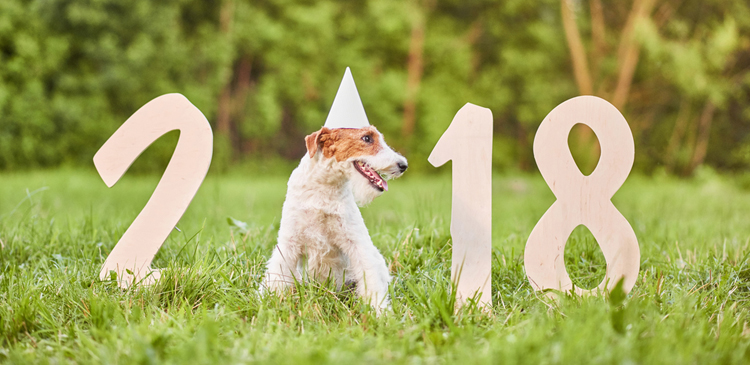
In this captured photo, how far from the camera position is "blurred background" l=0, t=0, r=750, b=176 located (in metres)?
11.9

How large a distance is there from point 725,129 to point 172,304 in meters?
19.5

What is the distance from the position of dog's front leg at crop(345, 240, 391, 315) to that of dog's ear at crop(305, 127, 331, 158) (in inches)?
19.8

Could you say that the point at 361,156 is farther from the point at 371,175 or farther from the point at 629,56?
the point at 629,56

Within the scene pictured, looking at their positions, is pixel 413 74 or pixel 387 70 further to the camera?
pixel 387 70

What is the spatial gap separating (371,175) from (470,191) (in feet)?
1.69

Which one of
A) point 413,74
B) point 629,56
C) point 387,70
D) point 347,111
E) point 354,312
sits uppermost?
point 629,56

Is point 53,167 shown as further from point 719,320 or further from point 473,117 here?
point 719,320

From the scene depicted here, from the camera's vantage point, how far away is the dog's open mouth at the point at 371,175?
251 cm

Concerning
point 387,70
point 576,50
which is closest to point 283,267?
point 387,70

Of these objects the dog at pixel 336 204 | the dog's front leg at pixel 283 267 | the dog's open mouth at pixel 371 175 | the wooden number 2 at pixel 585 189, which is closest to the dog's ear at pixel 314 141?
the dog at pixel 336 204

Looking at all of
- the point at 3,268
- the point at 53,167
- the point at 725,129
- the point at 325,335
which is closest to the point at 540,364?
the point at 325,335

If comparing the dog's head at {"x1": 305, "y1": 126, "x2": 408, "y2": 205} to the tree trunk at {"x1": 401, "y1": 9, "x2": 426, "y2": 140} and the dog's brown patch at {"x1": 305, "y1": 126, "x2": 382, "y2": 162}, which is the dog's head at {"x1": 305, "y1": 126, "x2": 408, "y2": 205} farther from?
the tree trunk at {"x1": 401, "y1": 9, "x2": 426, "y2": 140}

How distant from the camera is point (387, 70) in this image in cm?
1712

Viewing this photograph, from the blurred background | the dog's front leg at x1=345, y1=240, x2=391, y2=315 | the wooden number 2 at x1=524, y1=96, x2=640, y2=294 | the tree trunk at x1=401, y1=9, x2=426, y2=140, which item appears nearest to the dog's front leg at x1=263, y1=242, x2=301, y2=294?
the dog's front leg at x1=345, y1=240, x2=391, y2=315
